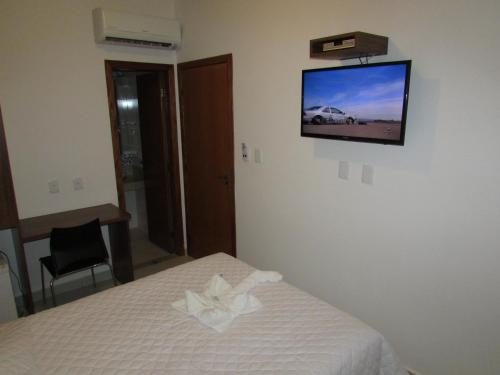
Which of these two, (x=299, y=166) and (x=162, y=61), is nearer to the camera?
(x=299, y=166)

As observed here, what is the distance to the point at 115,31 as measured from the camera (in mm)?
2977

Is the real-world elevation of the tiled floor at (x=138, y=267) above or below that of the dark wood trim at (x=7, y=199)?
below

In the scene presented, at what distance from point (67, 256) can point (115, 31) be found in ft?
6.41

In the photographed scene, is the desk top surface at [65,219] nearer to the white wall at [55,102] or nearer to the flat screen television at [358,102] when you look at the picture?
the white wall at [55,102]

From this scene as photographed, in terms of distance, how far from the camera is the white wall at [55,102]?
2.74m

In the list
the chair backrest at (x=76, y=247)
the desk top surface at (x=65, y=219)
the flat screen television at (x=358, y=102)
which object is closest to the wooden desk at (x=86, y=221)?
the desk top surface at (x=65, y=219)

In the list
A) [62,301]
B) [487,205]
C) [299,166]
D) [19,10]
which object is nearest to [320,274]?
[299,166]

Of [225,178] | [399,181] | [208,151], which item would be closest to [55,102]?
[208,151]

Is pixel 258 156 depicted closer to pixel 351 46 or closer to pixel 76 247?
pixel 351 46

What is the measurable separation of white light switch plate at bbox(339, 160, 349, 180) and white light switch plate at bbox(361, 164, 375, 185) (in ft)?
0.38

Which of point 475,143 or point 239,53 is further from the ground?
point 239,53

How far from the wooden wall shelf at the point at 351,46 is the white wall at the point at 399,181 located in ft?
0.35

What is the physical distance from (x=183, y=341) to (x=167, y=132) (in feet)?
8.76

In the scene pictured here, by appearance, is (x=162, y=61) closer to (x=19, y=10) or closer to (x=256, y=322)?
(x=19, y=10)
